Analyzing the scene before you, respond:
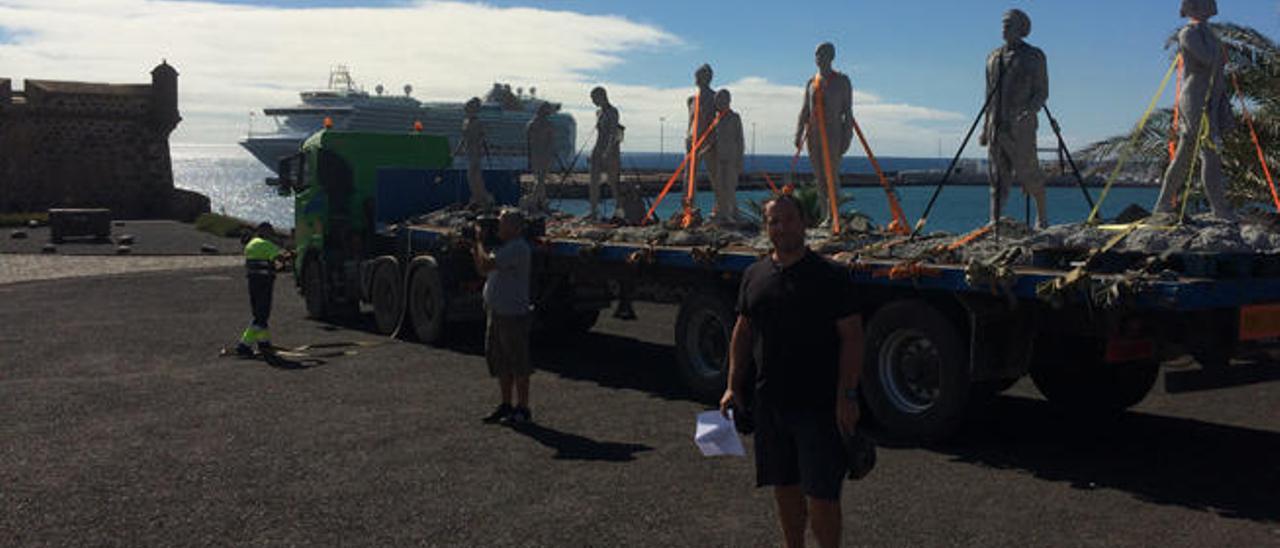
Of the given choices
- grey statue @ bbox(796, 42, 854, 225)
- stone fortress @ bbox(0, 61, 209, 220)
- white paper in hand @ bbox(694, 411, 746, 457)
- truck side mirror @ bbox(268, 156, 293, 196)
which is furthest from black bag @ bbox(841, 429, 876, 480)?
stone fortress @ bbox(0, 61, 209, 220)

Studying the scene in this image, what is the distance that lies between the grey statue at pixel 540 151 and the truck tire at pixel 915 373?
28.6ft

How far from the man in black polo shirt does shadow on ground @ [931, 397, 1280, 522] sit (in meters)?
3.07

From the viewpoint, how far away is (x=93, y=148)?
4784cm

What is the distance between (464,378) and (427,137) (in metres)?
6.33

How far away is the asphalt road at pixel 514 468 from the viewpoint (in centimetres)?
621

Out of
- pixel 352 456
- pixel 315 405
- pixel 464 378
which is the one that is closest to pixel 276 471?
pixel 352 456

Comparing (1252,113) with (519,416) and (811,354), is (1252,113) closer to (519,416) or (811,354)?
(519,416)

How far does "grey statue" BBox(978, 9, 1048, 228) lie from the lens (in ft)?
31.6

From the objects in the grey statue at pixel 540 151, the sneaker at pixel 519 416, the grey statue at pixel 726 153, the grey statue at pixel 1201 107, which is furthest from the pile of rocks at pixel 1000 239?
the grey statue at pixel 540 151

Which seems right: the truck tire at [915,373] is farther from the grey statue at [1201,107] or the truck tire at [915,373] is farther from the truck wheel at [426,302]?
the truck wheel at [426,302]

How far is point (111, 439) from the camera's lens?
8391mm

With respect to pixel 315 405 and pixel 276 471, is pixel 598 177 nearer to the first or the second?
pixel 315 405

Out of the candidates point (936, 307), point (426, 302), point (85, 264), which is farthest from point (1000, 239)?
point (85, 264)

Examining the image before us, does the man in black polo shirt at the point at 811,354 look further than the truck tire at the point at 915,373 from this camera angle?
No
